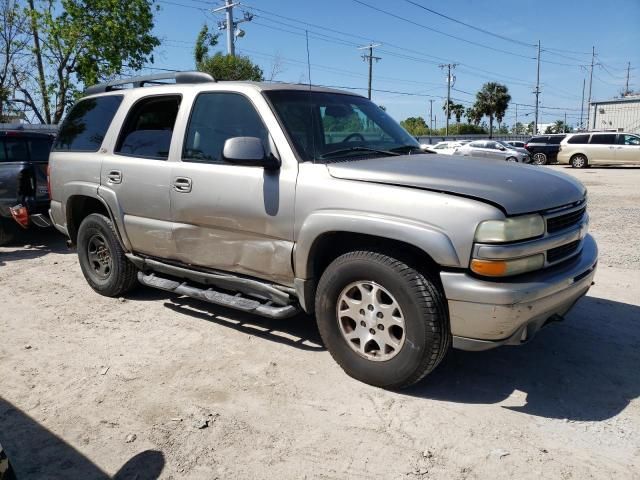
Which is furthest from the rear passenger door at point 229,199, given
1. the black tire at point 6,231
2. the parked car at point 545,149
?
the parked car at point 545,149

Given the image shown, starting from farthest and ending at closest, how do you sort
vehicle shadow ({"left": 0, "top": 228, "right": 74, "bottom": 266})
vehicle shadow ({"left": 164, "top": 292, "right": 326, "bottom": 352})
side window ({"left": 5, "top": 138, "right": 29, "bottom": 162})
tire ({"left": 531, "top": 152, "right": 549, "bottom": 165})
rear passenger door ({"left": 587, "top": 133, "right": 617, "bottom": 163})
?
tire ({"left": 531, "top": 152, "right": 549, "bottom": 165}) → rear passenger door ({"left": 587, "top": 133, "right": 617, "bottom": 163}) → side window ({"left": 5, "top": 138, "right": 29, "bottom": 162}) → vehicle shadow ({"left": 0, "top": 228, "right": 74, "bottom": 266}) → vehicle shadow ({"left": 164, "top": 292, "right": 326, "bottom": 352})

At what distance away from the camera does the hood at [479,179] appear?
2.97m

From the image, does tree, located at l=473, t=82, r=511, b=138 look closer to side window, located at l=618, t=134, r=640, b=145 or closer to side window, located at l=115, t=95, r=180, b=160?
side window, located at l=618, t=134, r=640, b=145

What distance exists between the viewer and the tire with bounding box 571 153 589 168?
81.0 feet

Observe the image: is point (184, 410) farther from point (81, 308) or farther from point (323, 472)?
point (81, 308)

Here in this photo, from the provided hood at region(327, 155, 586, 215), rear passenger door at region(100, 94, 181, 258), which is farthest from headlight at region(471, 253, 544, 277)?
rear passenger door at region(100, 94, 181, 258)

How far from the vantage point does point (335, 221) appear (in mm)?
3295

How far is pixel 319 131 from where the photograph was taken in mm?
3885

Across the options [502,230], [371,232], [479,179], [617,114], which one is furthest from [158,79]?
[617,114]

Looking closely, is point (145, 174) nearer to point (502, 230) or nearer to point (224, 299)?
point (224, 299)

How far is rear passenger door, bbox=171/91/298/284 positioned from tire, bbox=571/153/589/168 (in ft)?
80.2

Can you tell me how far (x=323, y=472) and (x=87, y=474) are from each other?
1.16 metres

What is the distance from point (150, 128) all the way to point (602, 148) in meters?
24.5

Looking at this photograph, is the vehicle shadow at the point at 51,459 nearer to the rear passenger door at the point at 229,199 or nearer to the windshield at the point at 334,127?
the rear passenger door at the point at 229,199
